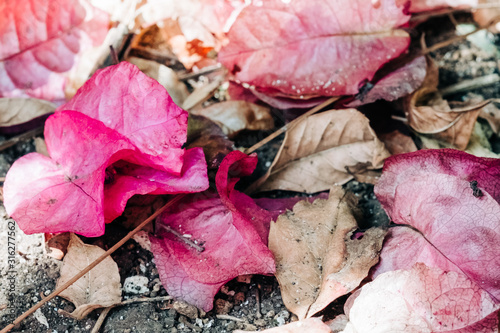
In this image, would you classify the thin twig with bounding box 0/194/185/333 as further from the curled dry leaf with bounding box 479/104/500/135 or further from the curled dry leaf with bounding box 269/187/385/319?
the curled dry leaf with bounding box 479/104/500/135

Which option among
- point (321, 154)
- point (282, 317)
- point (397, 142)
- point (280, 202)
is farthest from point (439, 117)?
point (282, 317)

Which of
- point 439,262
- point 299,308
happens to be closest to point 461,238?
point 439,262

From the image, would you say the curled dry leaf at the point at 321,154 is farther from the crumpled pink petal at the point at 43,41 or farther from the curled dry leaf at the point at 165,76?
A: the crumpled pink petal at the point at 43,41

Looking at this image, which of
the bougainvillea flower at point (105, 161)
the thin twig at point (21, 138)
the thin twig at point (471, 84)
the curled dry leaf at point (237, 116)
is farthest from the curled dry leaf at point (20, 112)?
the thin twig at point (471, 84)

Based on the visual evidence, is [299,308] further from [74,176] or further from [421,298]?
[74,176]

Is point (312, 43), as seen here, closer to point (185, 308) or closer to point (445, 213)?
point (445, 213)

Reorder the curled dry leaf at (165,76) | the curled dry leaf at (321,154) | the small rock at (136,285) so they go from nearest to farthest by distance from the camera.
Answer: the small rock at (136,285)
the curled dry leaf at (321,154)
the curled dry leaf at (165,76)
